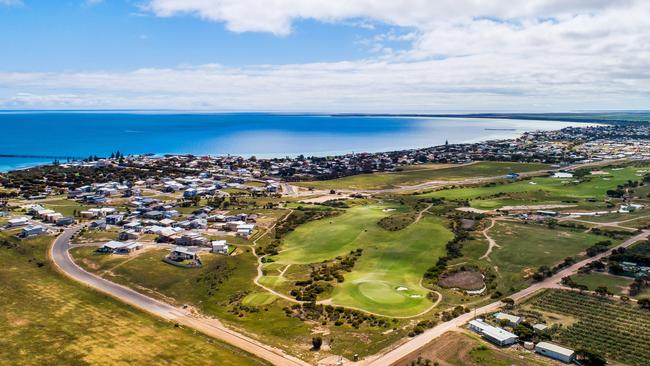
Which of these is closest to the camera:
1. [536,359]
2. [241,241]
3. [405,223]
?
[536,359]

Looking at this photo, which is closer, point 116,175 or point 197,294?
point 197,294

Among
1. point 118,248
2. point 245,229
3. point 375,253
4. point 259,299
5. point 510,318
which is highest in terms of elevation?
point 510,318

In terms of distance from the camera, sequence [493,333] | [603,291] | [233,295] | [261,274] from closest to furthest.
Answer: [493,333] < [603,291] < [233,295] < [261,274]

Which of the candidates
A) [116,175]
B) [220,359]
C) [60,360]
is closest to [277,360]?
[220,359]

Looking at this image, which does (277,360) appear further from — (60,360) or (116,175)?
(116,175)

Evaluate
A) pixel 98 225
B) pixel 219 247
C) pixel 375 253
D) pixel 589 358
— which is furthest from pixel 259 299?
pixel 98 225

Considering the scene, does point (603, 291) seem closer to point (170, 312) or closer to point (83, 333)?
point (170, 312)
